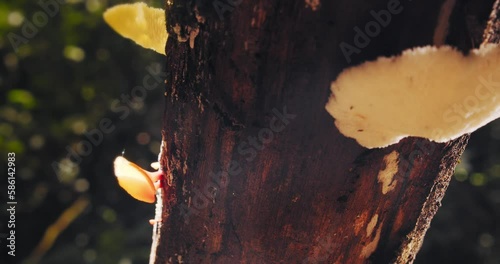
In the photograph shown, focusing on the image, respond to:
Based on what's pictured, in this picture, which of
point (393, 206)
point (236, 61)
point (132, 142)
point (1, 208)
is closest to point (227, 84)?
point (236, 61)

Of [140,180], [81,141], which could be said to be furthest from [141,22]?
[81,141]

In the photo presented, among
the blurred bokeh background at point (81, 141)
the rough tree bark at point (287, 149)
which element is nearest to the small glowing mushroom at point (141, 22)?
the rough tree bark at point (287, 149)

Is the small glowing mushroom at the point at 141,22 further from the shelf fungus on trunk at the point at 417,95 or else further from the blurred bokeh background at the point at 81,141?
the blurred bokeh background at the point at 81,141

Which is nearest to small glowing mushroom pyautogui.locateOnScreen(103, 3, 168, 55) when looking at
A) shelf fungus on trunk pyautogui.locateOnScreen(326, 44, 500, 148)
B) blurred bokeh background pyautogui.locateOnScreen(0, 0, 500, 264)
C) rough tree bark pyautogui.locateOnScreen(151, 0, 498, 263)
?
rough tree bark pyautogui.locateOnScreen(151, 0, 498, 263)

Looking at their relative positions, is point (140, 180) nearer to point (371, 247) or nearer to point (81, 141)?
point (371, 247)

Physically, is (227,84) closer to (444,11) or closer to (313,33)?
(313,33)

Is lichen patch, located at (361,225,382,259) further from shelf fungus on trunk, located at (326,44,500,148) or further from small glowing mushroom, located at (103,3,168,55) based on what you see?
small glowing mushroom, located at (103,3,168,55)
